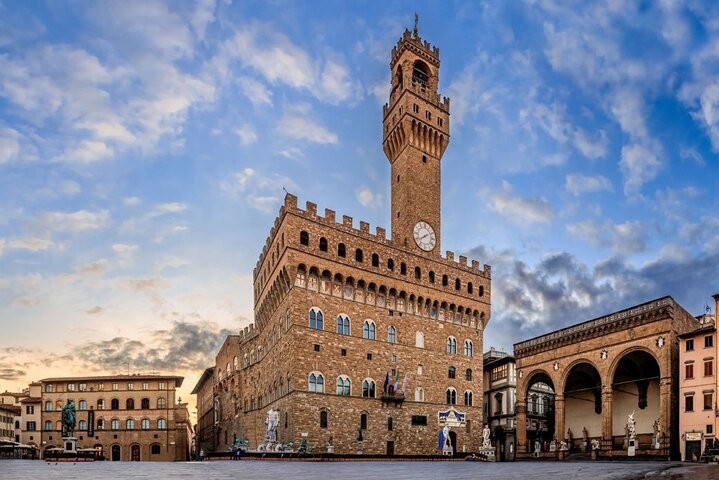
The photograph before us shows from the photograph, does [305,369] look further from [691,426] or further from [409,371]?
[691,426]

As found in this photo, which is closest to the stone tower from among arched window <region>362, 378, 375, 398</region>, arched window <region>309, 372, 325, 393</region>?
arched window <region>362, 378, 375, 398</region>

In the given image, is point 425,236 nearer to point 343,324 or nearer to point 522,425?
point 343,324

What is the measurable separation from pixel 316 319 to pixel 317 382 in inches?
173

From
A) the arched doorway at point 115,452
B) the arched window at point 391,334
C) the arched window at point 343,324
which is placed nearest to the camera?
the arched window at point 343,324

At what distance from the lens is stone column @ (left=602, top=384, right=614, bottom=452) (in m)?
41.5

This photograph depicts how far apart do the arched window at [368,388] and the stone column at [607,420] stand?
16.8m

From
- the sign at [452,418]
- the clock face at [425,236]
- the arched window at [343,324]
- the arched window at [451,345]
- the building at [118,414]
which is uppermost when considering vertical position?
the clock face at [425,236]

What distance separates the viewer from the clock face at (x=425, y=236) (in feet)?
164

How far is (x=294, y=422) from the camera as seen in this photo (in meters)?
39.4

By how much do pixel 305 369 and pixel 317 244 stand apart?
9006mm

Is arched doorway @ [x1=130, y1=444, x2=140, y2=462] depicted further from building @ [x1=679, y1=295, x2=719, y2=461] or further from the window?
building @ [x1=679, y1=295, x2=719, y2=461]

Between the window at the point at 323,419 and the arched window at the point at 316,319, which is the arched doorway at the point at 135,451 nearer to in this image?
the window at the point at 323,419

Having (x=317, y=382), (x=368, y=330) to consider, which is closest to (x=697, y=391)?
(x=368, y=330)

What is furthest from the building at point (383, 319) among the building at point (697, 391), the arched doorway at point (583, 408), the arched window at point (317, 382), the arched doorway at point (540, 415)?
the building at point (697, 391)
